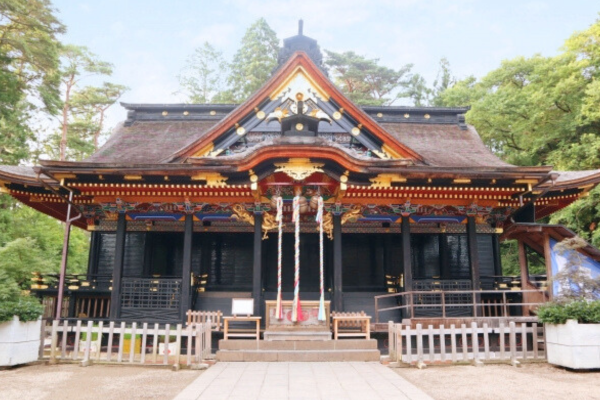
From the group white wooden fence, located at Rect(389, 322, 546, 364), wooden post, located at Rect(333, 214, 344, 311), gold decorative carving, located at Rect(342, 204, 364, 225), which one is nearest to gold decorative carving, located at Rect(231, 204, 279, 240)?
wooden post, located at Rect(333, 214, 344, 311)

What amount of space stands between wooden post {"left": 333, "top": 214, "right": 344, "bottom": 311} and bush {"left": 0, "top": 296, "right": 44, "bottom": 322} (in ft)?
22.4

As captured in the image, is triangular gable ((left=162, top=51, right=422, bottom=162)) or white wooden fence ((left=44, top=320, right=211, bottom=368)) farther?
triangular gable ((left=162, top=51, right=422, bottom=162))

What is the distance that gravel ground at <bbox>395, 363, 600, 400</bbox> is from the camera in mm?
6383

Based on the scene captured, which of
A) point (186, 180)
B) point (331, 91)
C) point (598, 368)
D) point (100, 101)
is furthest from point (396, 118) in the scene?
point (100, 101)

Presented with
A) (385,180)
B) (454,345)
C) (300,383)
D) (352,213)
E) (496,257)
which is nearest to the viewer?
(300,383)

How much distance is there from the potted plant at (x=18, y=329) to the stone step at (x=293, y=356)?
3.79m

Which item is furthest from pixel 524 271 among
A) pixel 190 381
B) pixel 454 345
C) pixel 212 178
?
pixel 190 381

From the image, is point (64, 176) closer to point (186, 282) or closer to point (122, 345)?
point (186, 282)

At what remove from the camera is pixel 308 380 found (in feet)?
23.4

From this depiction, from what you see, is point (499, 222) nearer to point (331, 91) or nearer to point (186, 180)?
point (331, 91)

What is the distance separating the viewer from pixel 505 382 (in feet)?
23.6

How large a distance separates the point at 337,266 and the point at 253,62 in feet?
89.5

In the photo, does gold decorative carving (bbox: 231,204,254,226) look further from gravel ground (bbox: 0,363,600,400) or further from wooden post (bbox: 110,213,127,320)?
gravel ground (bbox: 0,363,600,400)

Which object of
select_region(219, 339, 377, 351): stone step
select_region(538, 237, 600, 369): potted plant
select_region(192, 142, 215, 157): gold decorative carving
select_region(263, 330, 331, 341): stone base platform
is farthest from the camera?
select_region(192, 142, 215, 157): gold decorative carving
